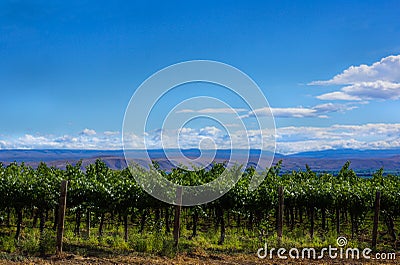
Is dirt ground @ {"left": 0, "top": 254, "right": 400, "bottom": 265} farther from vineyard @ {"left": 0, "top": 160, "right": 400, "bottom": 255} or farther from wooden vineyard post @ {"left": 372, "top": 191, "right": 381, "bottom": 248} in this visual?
wooden vineyard post @ {"left": 372, "top": 191, "right": 381, "bottom": 248}

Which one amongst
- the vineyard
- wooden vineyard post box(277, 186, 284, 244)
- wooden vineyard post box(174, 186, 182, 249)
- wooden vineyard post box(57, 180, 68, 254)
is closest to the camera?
wooden vineyard post box(57, 180, 68, 254)

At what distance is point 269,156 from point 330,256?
3834 mm

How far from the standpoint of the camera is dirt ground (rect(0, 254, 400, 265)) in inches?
388

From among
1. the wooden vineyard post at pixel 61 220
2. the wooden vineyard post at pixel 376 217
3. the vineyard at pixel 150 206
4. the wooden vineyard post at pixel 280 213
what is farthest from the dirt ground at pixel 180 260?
the wooden vineyard post at pixel 280 213

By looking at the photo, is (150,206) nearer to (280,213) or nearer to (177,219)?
(177,219)

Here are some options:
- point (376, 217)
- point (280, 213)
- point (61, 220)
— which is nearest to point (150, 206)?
point (61, 220)

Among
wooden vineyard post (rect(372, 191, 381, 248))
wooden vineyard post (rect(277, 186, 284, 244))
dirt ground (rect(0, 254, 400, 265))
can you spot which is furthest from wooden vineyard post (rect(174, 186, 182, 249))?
wooden vineyard post (rect(372, 191, 381, 248))

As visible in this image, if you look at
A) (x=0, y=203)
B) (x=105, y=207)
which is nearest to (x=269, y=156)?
(x=105, y=207)

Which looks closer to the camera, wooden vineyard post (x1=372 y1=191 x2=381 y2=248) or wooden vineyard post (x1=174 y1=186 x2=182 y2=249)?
wooden vineyard post (x1=174 y1=186 x2=182 y2=249)

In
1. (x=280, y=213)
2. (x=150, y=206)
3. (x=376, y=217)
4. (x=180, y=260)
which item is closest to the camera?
(x=180, y=260)

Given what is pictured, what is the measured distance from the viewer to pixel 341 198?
15477 mm

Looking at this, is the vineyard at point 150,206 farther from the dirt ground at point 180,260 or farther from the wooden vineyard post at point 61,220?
the dirt ground at point 180,260

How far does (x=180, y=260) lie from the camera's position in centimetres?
1032

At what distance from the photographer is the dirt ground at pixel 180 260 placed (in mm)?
9867
